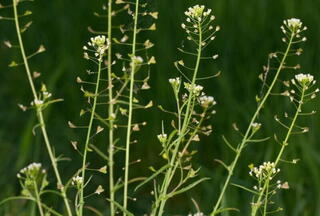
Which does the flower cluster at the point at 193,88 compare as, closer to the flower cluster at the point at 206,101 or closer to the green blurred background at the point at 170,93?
the flower cluster at the point at 206,101

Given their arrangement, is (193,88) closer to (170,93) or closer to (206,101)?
(206,101)

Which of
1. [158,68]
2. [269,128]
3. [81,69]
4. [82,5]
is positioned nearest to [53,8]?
[82,5]

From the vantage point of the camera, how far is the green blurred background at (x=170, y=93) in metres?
3.04

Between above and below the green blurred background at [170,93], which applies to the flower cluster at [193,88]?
above

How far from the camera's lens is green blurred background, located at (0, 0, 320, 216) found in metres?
3.04

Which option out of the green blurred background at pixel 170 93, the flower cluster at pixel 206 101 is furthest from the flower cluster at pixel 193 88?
the green blurred background at pixel 170 93

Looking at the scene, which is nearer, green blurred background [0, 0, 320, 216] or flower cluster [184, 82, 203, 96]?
flower cluster [184, 82, 203, 96]

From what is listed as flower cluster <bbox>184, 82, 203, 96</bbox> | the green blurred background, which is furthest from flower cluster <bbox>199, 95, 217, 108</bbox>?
the green blurred background

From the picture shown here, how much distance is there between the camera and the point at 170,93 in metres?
3.54

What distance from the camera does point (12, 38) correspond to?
4023 mm

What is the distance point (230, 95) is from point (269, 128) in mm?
→ 315

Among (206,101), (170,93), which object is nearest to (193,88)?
(206,101)

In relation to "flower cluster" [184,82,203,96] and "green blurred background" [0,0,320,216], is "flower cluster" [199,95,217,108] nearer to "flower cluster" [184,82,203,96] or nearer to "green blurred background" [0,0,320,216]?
"flower cluster" [184,82,203,96]

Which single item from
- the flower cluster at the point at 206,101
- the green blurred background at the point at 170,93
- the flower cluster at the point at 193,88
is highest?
the flower cluster at the point at 193,88
